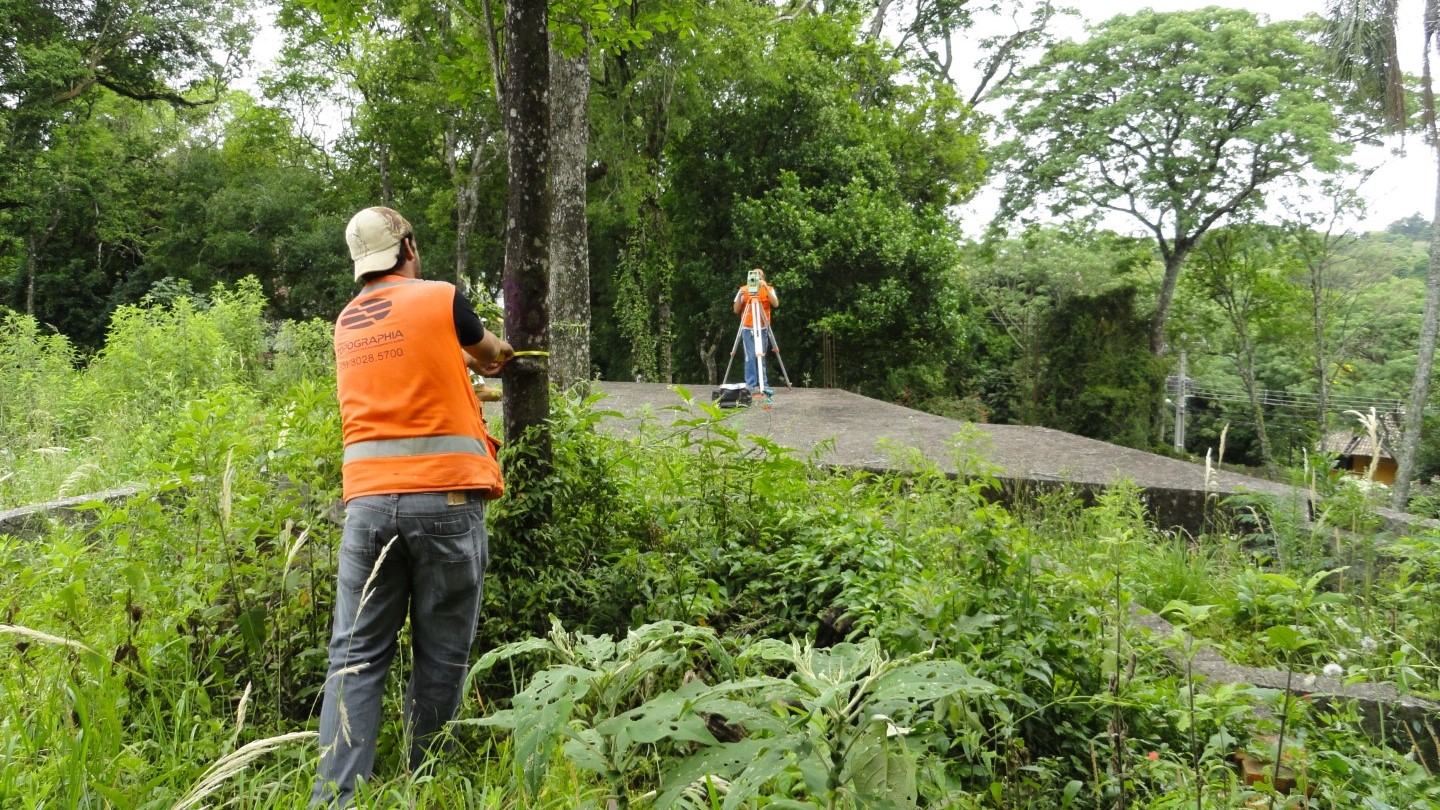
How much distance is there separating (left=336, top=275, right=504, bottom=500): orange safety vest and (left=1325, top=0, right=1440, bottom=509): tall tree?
19.7 metres

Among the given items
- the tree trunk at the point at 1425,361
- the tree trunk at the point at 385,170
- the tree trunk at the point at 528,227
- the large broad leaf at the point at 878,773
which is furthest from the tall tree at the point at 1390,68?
the tree trunk at the point at 385,170

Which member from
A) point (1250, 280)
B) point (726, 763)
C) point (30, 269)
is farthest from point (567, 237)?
point (1250, 280)

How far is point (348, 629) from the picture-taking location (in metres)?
3.00

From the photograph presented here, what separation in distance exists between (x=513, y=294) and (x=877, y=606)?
203 cm

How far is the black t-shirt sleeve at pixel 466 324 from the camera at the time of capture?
10.6ft

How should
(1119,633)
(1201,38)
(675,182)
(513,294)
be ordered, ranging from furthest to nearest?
(1201,38), (675,182), (513,294), (1119,633)

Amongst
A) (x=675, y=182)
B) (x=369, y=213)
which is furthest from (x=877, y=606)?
(x=675, y=182)

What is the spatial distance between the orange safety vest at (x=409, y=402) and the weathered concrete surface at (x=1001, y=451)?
1740mm

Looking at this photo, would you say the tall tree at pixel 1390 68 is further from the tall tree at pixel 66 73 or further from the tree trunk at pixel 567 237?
the tall tree at pixel 66 73

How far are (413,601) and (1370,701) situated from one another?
3560 millimetres

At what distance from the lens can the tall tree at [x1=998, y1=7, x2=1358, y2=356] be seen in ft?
80.3

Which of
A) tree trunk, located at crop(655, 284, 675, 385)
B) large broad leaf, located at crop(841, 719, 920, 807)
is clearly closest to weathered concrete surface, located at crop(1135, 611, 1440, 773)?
large broad leaf, located at crop(841, 719, 920, 807)

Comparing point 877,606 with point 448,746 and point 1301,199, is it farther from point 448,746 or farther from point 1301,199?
point 1301,199

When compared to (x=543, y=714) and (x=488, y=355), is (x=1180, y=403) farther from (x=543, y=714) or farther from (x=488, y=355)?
(x=543, y=714)
